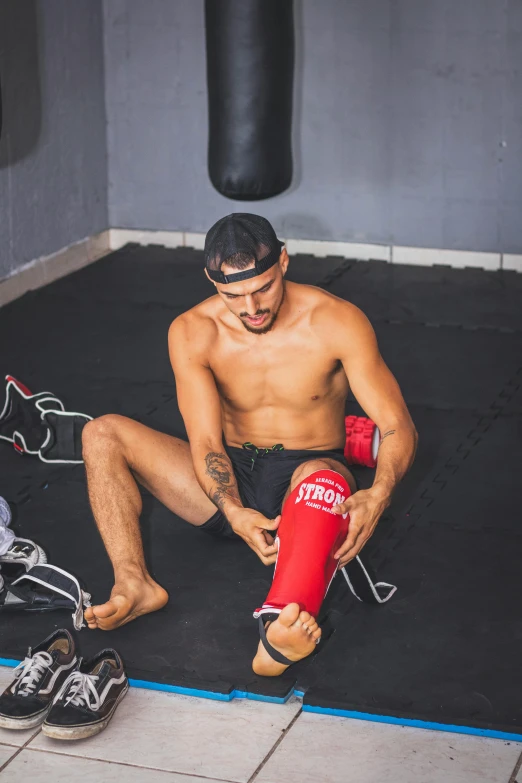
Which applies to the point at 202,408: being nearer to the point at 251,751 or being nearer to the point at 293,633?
→ the point at 293,633

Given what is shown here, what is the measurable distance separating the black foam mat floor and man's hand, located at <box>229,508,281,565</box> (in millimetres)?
310

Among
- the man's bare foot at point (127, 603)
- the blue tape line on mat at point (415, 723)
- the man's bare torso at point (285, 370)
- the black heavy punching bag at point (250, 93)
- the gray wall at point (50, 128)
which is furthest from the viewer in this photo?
the gray wall at point (50, 128)

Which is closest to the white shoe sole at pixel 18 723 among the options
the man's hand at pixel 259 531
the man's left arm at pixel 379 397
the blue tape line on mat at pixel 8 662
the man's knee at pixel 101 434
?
the blue tape line on mat at pixel 8 662

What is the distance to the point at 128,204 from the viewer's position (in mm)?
7539

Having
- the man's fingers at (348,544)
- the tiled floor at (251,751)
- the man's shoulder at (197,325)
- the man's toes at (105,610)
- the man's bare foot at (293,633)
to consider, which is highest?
the man's shoulder at (197,325)

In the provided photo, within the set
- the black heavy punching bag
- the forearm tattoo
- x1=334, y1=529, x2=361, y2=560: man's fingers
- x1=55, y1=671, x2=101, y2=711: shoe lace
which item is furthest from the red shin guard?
the black heavy punching bag

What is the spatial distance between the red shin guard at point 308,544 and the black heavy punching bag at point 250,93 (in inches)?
93.5

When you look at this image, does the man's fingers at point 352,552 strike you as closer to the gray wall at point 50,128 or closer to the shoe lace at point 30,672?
the shoe lace at point 30,672

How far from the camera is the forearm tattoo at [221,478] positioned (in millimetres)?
3096

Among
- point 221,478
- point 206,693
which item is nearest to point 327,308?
point 221,478

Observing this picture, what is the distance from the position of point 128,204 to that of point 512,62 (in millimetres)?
2630

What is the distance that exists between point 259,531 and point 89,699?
1.90 feet

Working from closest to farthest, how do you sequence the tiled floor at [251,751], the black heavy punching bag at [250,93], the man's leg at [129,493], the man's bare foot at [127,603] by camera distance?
the tiled floor at [251,751] → the man's bare foot at [127,603] → the man's leg at [129,493] → the black heavy punching bag at [250,93]

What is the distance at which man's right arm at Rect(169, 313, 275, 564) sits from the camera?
3127mm
